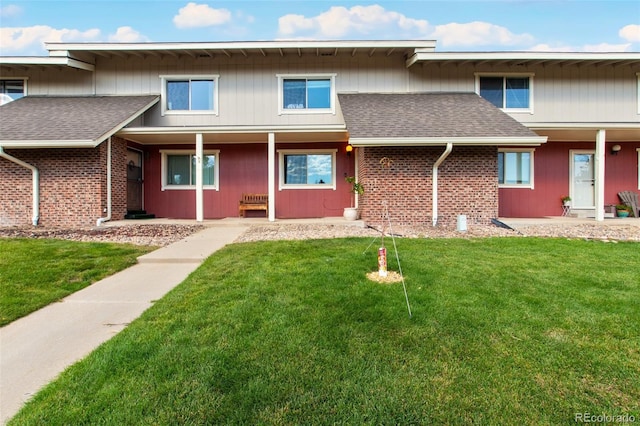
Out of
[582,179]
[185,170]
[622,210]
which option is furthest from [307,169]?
[622,210]

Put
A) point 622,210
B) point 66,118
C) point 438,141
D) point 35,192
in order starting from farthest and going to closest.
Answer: point 622,210, point 66,118, point 35,192, point 438,141

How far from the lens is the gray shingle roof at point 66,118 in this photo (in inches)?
329

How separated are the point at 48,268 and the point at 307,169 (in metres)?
7.78

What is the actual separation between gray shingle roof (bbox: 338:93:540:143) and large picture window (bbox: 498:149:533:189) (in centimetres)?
219

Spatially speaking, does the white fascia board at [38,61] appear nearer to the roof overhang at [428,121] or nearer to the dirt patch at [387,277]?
the roof overhang at [428,121]

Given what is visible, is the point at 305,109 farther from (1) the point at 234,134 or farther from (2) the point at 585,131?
(2) the point at 585,131

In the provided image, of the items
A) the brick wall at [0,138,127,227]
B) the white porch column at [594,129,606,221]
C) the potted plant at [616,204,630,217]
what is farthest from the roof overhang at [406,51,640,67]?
the brick wall at [0,138,127,227]

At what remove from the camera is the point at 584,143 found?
443 inches

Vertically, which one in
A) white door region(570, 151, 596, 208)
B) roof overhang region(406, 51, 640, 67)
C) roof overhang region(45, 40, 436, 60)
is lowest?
white door region(570, 151, 596, 208)

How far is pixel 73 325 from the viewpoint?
122 inches

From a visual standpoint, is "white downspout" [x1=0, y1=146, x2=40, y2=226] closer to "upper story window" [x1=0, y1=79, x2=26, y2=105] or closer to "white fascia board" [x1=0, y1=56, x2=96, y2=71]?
"white fascia board" [x1=0, y1=56, x2=96, y2=71]

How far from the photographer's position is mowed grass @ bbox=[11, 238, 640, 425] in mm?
1812

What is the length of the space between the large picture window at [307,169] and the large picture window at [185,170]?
2.45 meters

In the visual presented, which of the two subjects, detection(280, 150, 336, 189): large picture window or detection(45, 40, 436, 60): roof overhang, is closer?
detection(45, 40, 436, 60): roof overhang
